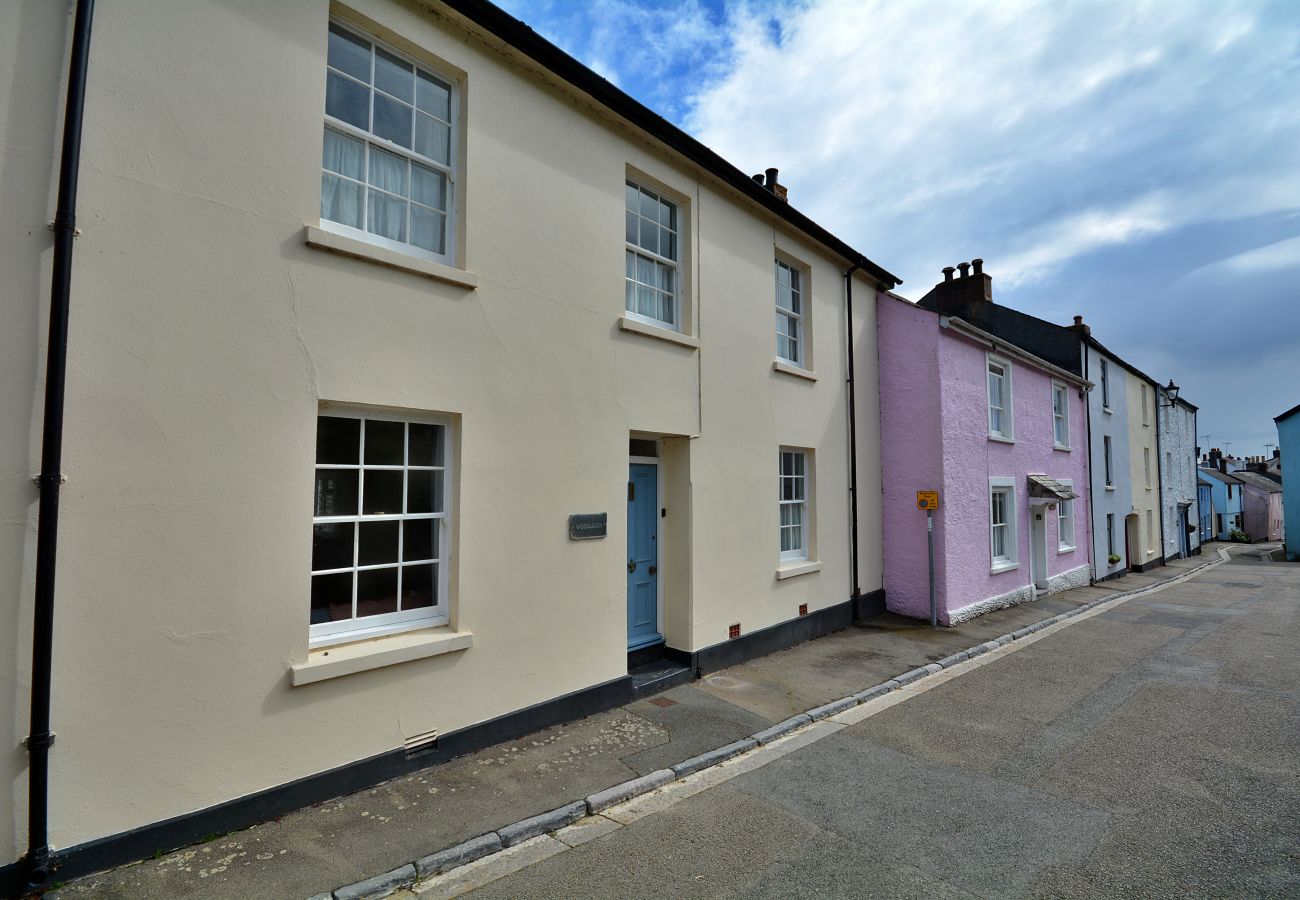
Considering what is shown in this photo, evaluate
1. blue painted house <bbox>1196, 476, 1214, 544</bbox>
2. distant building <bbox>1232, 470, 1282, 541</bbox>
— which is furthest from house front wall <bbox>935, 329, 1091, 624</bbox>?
distant building <bbox>1232, 470, 1282, 541</bbox>

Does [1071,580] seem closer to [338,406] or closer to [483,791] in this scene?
[483,791]

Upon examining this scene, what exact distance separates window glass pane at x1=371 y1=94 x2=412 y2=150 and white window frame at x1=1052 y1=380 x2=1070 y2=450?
647 inches

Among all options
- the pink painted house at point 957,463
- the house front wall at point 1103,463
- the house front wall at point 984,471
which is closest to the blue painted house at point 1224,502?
the house front wall at point 1103,463

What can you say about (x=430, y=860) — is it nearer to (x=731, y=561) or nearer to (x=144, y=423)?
(x=144, y=423)

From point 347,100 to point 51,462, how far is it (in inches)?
137

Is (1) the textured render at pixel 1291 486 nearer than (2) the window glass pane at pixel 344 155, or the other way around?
(2) the window glass pane at pixel 344 155

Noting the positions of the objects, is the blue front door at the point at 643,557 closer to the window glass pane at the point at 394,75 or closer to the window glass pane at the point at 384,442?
the window glass pane at the point at 384,442

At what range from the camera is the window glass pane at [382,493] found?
5.13 meters

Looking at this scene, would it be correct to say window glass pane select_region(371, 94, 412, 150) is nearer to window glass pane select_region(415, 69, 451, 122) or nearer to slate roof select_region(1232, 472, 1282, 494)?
window glass pane select_region(415, 69, 451, 122)

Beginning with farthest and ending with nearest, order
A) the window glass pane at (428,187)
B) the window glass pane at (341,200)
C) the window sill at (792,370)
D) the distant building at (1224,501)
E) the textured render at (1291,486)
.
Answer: the distant building at (1224,501) → the textured render at (1291,486) → the window sill at (792,370) → the window glass pane at (428,187) → the window glass pane at (341,200)

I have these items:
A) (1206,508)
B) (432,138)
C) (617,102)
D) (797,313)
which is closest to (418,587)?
(432,138)

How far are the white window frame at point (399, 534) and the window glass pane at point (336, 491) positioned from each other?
4 cm

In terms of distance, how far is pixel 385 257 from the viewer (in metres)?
5.05

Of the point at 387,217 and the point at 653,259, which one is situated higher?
the point at 653,259
